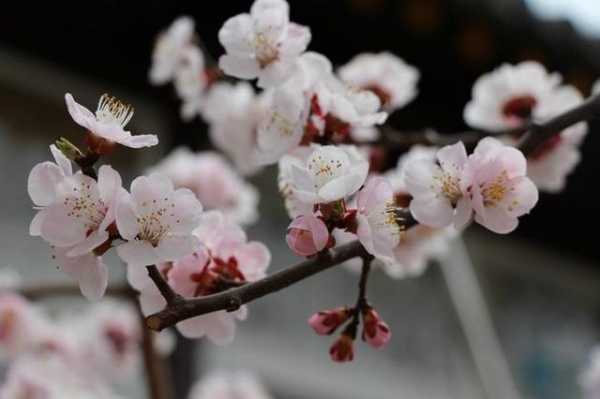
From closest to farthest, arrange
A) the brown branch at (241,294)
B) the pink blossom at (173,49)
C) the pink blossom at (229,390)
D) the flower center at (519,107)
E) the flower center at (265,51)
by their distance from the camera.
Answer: the brown branch at (241,294), the flower center at (265,51), the flower center at (519,107), the pink blossom at (173,49), the pink blossom at (229,390)

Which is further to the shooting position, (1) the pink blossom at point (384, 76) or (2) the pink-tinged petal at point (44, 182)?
(1) the pink blossom at point (384, 76)

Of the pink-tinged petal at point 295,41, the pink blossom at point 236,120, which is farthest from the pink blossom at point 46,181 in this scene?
the pink blossom at point 236,120

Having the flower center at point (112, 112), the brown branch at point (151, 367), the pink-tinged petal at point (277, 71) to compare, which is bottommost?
the flower center at point (112, 112)

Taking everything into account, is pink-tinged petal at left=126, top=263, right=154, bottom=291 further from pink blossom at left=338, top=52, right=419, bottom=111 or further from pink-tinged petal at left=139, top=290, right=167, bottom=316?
pink blossom at left=338, top=52, right=419, bottom=111

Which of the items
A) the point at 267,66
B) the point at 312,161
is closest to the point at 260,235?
the point at 267,66

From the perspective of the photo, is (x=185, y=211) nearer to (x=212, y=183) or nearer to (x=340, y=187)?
(x=340, y=187)

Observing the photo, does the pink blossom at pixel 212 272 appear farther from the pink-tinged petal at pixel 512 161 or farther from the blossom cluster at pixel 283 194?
the pink-tinged petal at pixel 512 161
